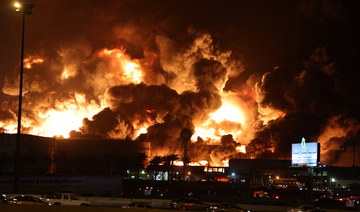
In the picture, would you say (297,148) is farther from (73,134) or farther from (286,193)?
(73,134)

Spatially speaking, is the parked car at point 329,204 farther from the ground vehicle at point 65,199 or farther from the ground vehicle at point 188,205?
the ground vehicle at point 65,199

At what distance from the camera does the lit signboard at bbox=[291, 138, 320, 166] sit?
66.9 meters

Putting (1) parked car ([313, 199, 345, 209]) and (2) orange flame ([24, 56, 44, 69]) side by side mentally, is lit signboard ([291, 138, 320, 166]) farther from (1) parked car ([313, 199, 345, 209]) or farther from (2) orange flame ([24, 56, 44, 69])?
(2) orange flame ([24, 56, 44, 69])

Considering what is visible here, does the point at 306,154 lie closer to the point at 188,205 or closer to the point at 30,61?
the point at 188,205

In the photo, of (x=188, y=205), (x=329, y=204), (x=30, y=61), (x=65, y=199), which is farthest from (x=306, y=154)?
(x=30, y=61)

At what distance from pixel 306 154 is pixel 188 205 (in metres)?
31.3

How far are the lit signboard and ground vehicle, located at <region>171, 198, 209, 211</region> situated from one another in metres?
28.9

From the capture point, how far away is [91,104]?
12006cm

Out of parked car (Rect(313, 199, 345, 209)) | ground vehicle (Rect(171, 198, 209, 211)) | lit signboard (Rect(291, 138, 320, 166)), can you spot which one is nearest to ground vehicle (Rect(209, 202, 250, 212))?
ground vehicle (Rect(171, 198, 209, 211))

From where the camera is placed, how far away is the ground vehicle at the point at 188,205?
4062cm

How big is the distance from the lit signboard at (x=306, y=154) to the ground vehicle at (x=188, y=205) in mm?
28897

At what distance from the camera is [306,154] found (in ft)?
225

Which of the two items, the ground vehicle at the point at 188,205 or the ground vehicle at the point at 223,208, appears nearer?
the ground vehicle at the point at 223,208

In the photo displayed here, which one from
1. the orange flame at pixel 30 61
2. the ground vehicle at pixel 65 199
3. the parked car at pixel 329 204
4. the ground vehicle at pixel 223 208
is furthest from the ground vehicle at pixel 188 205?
the orange flame at pixel 30 61
